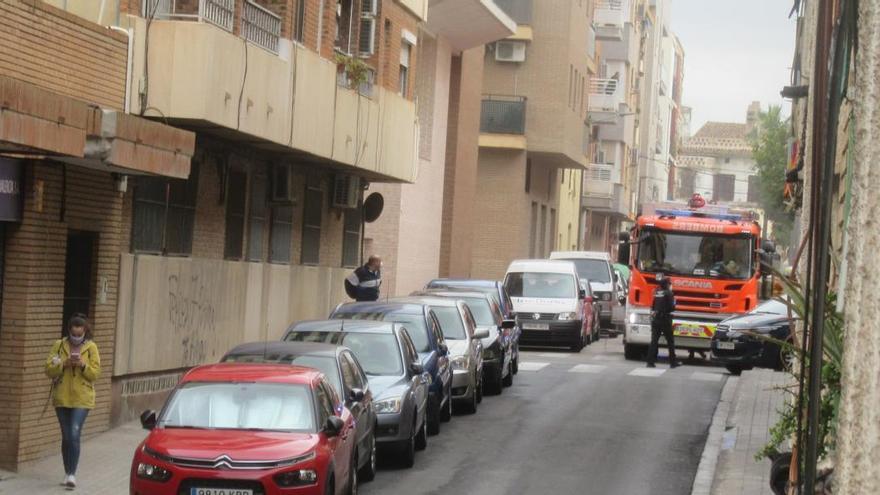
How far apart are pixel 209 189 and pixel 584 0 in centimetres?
3915

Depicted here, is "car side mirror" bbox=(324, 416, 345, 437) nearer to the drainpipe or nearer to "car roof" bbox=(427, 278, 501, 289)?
the drainpipe

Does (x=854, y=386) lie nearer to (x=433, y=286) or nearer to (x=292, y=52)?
(x=292, y=52)

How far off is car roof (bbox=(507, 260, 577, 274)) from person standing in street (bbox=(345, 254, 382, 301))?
10969 mm

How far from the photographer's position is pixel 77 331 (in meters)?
14.7

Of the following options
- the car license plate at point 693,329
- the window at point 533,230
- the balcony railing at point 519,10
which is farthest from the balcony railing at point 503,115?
the car license plate at point 693,329

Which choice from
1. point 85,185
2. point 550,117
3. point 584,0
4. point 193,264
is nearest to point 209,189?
point 193,264

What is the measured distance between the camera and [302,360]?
15594 mm

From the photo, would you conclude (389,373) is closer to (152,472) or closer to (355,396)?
(355,396)

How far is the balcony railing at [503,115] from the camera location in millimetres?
53062

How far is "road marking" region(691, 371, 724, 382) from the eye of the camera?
2991 centimetres

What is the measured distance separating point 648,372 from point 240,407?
18291mm

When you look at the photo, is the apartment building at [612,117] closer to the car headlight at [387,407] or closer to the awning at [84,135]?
the car headlight at [387,407]

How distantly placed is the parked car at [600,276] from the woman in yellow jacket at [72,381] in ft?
106

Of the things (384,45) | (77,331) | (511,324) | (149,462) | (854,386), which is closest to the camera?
(854,386)
